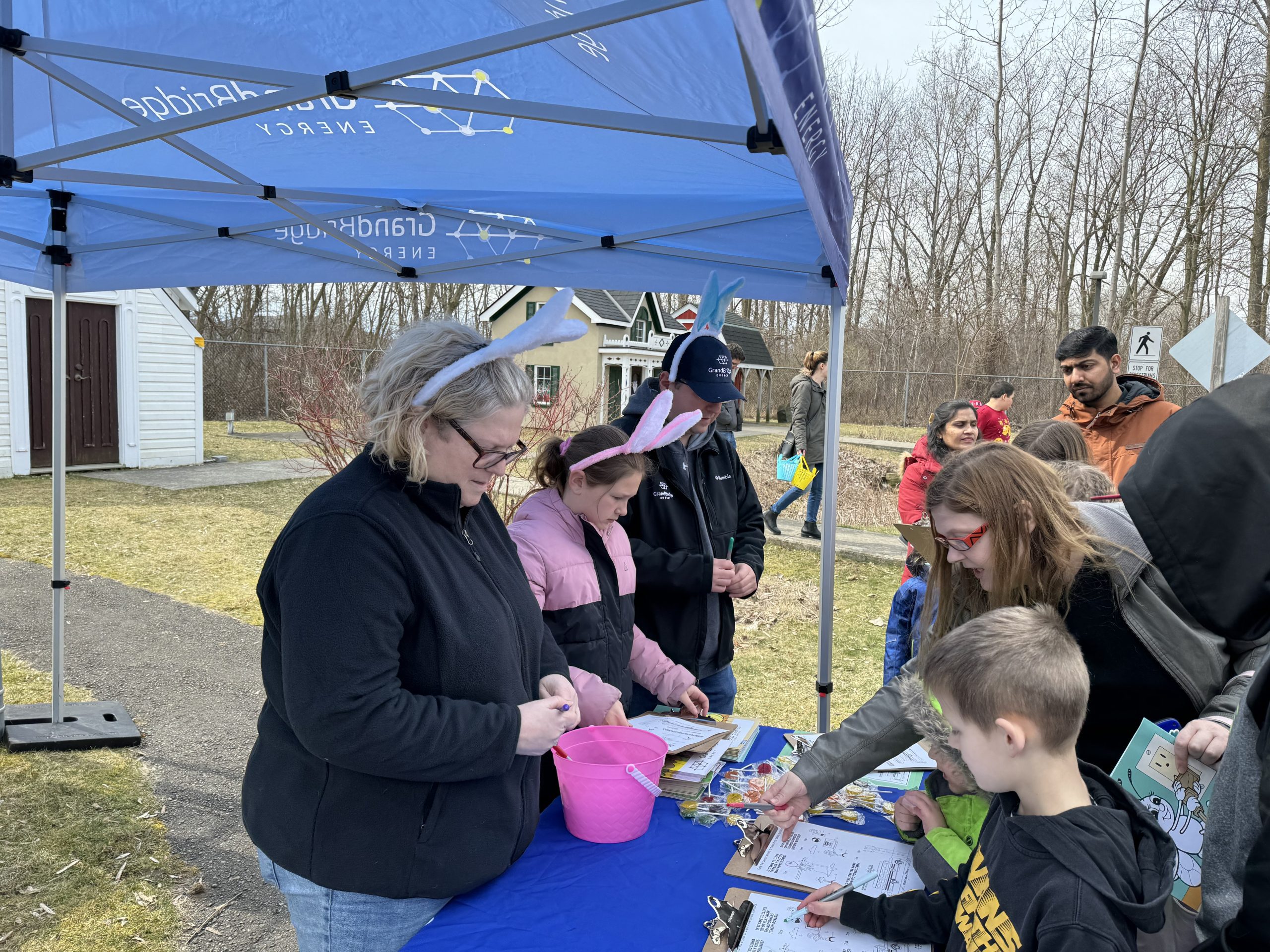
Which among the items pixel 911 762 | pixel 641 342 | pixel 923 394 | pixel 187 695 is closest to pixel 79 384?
pixel 187 695

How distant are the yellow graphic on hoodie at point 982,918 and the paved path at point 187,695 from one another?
2349mm

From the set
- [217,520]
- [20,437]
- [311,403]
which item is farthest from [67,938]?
[20,437]

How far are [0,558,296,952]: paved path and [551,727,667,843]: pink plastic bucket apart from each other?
64.4 inches

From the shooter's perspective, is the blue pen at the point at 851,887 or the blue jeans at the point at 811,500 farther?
the blue jeans at the point at 811,500

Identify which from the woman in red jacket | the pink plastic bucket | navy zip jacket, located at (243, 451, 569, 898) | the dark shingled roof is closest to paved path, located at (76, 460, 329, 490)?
the woman in red jacket

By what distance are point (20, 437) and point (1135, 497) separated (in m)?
12.9

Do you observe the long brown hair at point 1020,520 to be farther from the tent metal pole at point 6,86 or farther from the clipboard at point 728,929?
the tent metal pole at point 6,86

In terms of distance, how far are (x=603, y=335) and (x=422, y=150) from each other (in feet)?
82.8

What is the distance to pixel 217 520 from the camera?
9.45 meters

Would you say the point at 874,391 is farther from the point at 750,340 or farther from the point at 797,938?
the point at 797,938

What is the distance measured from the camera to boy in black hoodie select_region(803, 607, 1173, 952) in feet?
3.81

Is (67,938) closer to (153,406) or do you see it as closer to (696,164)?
(696,164)

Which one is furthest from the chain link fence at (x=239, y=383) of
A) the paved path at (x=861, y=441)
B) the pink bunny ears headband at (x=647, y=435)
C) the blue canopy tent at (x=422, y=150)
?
the pink bunny ears headband at (x=647, y=435)

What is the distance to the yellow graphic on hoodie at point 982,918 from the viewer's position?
123 cm
